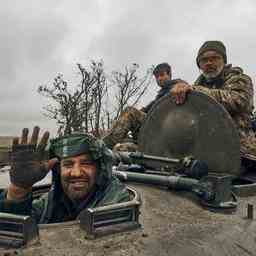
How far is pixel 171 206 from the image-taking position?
270 cm

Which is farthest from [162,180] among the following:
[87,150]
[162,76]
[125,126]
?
[162,76]

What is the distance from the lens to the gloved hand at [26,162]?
7.11ft

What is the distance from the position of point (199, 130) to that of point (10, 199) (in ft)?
6.48

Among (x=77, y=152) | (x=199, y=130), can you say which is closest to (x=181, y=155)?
(x=199, y=130)

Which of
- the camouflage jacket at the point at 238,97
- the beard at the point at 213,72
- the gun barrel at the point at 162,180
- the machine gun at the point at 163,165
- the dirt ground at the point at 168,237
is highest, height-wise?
the beard at the point at 213,72

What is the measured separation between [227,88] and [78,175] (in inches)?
89.5

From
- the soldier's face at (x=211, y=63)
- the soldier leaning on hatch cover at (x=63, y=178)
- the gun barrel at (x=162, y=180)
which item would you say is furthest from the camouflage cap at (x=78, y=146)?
the soldier's face at (x=211, y=63)

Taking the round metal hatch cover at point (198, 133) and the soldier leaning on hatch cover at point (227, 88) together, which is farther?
the soldier leaning on hatch cover at point (227, 88)

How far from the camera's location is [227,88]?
4.07m

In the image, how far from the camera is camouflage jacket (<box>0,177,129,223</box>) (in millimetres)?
2395

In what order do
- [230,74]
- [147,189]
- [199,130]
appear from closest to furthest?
[147,189]
[199,130]
[230,74]

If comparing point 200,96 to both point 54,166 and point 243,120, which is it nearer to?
point 243,120

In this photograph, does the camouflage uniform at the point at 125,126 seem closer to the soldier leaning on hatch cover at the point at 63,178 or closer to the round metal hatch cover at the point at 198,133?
the round metal hatch cover at the point at 198,133

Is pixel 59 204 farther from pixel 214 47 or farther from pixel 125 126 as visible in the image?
pixel 125 126
